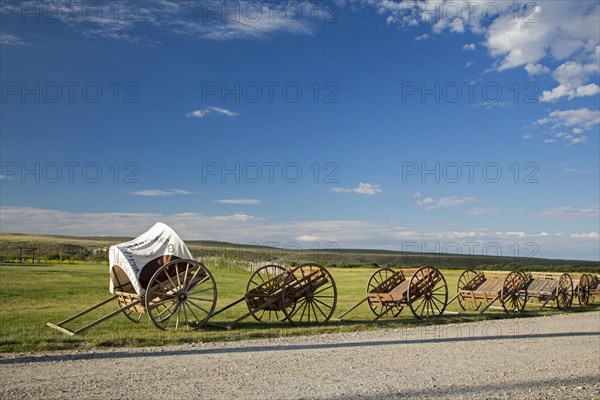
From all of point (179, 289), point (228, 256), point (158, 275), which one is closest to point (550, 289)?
point (179, 289)

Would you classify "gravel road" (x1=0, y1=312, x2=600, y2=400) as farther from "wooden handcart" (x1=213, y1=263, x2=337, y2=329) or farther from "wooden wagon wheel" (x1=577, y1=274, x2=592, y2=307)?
"wooden wagon wheel" (x1=577, y1=274, x2=592, y2=307)

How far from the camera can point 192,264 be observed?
14023 millimetres

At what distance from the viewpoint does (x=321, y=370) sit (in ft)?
29.3

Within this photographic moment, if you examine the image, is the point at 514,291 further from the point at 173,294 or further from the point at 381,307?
the point at 173,294

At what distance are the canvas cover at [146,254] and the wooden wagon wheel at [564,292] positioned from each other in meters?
16.0

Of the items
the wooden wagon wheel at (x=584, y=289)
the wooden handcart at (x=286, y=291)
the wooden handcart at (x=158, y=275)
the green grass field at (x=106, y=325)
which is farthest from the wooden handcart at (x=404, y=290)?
the wooden wagon wheel at (x=584, y=289)

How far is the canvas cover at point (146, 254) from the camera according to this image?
13.8 metres

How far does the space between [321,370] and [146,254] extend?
271 inches

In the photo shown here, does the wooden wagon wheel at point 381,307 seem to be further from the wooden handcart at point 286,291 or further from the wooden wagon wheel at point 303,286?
the wooden handcart at point 286,291

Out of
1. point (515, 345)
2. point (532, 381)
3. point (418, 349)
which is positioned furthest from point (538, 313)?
point (532, 381)

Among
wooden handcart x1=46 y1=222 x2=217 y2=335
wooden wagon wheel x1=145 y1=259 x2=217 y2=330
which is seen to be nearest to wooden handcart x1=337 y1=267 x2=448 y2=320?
wooden wagon wheel x1=145 y1=259 x2=217 y2=330

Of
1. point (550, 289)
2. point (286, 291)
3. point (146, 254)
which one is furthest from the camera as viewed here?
point (550, 289)

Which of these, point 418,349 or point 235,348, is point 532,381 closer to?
point 418,349

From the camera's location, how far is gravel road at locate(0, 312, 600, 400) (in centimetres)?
753
